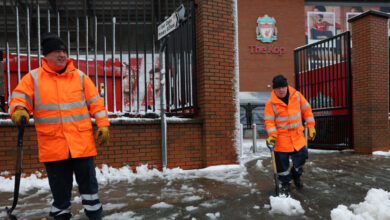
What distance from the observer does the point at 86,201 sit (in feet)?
9.32

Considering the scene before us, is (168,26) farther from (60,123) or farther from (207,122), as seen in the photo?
(60,123)

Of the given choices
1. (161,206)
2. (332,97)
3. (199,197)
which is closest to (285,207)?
(199,197)

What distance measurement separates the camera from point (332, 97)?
31.2 feet

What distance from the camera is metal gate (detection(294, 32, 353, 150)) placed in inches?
350

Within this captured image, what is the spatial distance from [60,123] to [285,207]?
2458 mm

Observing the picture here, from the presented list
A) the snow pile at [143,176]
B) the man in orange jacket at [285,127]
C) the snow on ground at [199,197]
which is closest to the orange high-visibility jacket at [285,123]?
the man in orange jacket at [285,127]

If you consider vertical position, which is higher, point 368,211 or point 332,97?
point 332,97

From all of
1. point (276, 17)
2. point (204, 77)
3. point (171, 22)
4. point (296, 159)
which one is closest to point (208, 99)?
point (204, 77)

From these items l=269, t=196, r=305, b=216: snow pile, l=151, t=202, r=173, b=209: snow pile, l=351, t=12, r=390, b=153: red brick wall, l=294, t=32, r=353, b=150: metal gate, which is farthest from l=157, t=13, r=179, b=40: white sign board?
l=351, t=12, r=390, b=153: red brick wall

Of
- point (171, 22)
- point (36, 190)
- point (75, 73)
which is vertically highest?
point (171, 22)

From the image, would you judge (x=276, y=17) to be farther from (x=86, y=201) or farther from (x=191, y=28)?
(x=86, y=201)

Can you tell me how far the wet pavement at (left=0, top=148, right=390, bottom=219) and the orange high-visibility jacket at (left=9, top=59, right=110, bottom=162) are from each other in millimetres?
945

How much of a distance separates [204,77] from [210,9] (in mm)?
1350

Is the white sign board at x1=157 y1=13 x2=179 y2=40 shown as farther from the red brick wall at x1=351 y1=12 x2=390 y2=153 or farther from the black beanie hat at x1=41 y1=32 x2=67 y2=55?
the red brick wall at x1=351 y1=12 x2=390 y2=153
